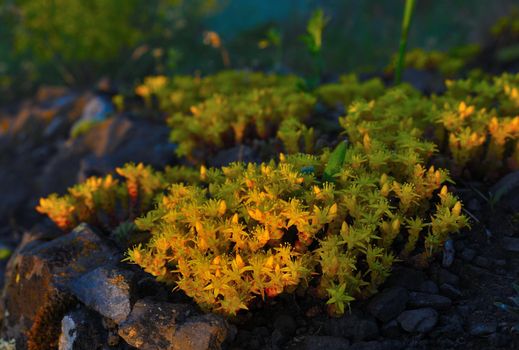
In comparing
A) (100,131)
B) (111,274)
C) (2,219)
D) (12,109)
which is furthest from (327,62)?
(111,274)

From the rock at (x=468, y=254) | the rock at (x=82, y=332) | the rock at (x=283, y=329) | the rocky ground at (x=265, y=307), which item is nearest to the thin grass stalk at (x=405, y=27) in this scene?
the rocky ground at (x=265, y=307)

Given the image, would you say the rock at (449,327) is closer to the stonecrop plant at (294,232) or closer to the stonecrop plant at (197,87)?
the stonecrop plant at (294,232)

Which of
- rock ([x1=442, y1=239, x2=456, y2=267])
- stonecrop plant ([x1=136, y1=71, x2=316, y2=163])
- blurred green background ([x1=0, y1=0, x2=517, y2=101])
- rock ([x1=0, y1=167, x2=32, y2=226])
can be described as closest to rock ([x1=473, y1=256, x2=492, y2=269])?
rock ([x1=442, y1=239, x2=456, y2=267])

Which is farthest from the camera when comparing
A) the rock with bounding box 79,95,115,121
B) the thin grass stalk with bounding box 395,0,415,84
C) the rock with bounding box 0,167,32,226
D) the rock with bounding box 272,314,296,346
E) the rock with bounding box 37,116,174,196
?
the rock with bounding box 79,95,115,121

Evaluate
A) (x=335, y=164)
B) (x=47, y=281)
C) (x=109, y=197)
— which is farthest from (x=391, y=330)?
(x=109, y=197)

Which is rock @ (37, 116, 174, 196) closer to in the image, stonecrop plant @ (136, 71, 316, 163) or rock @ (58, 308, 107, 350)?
stonecrop plant @ (136, 71, 316, 163)

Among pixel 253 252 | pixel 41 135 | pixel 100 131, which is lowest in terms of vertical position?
pixel 41 135

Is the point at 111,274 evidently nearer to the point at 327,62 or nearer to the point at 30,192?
the point at 30,192
